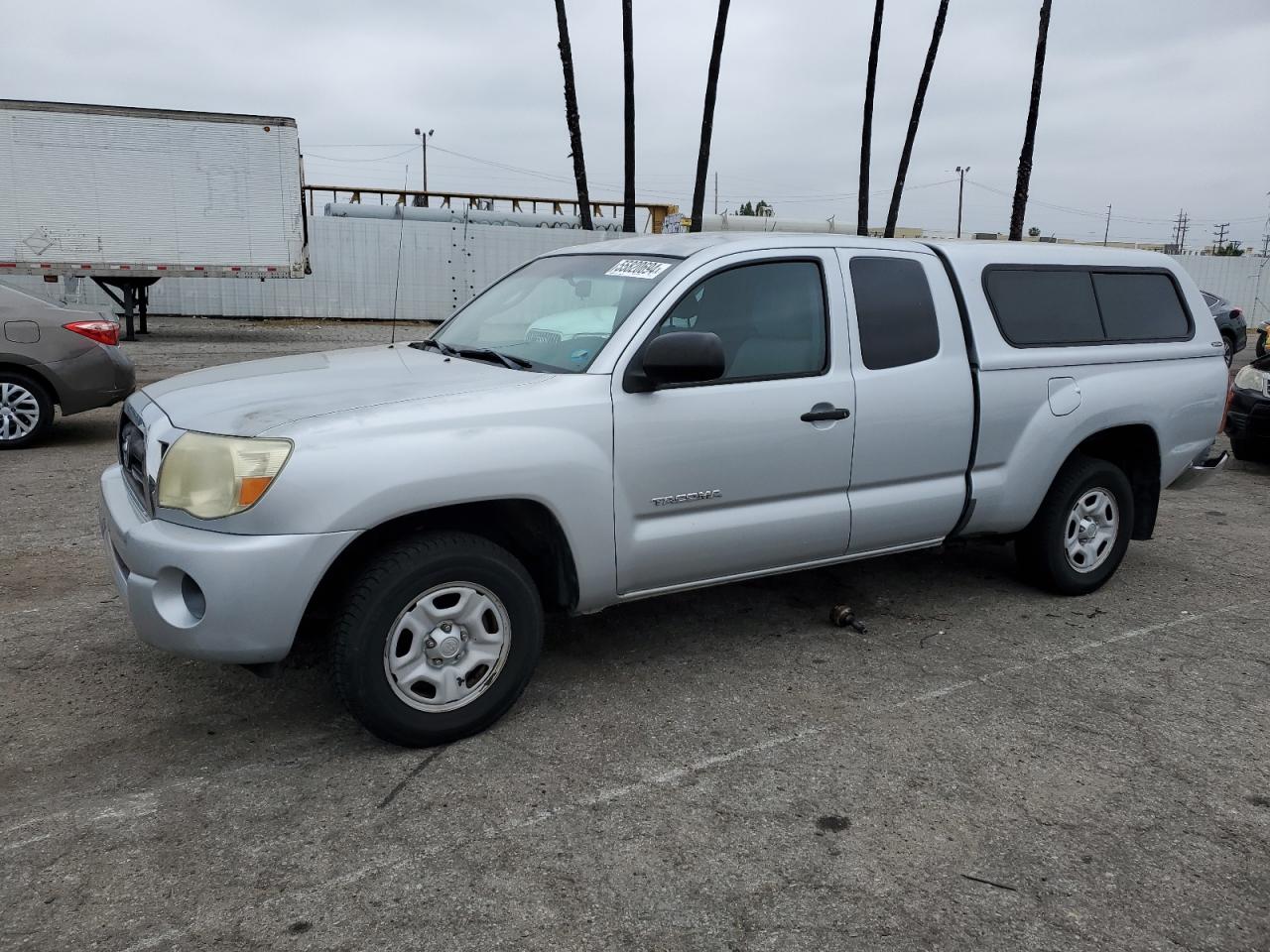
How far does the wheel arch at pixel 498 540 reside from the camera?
10.9 ft

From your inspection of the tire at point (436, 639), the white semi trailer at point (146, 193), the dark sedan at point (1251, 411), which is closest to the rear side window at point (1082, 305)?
the tire at point (436, 639)

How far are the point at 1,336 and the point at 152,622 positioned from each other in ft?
20.1

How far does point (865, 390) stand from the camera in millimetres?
4168

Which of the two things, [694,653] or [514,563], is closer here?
[514,563]

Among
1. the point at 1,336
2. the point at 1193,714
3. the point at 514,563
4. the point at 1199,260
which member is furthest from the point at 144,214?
the point at 1199,260

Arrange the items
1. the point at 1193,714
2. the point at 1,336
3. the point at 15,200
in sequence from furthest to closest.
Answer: the point at 15,200
the point at 1,336
the point at 1193,714

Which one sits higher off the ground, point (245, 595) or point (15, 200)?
point (15, 200)

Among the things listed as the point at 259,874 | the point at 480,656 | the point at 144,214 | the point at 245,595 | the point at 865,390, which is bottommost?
the point at 259,874

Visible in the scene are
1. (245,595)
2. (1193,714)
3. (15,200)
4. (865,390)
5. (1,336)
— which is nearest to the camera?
(245,595)

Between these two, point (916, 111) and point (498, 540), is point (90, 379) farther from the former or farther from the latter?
point (916, 111)

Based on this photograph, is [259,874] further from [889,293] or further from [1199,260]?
[1199,260]

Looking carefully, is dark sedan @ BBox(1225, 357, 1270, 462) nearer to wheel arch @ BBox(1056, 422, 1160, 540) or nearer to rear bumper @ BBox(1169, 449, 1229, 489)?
rear bumper @ BBox(1169, 449, 1229, 489)

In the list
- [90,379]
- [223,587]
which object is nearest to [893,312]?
[223,587]

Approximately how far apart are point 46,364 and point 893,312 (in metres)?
6.99
